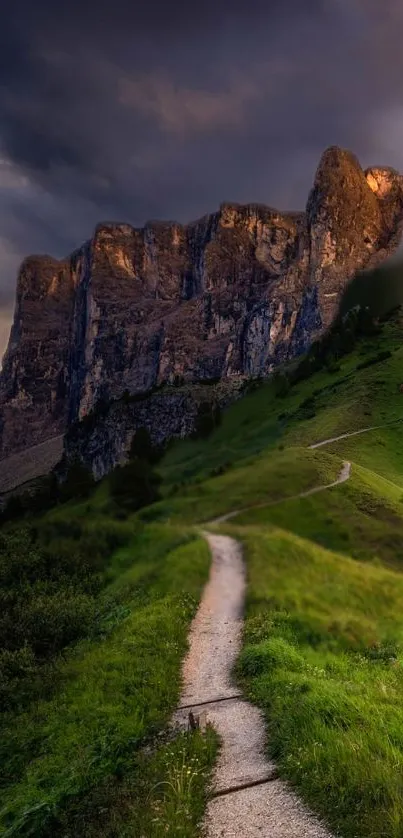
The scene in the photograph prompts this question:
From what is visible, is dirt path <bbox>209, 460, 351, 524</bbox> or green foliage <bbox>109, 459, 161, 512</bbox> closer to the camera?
dirt path <bbox>209, 460, 351, 524</bbox>

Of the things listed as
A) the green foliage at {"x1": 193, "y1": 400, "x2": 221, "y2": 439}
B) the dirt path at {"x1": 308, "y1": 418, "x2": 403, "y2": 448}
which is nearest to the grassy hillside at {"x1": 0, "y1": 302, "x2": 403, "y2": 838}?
the dirt path at {"x1": 308, "y1": 418, "x2": 403, "y2": 448}

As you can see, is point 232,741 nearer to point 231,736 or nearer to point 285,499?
point 231,736

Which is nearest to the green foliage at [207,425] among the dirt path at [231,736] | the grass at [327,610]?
the grass at [327,610]

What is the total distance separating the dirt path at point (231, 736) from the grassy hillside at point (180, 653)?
29 cm

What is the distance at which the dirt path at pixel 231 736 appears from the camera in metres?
7.72

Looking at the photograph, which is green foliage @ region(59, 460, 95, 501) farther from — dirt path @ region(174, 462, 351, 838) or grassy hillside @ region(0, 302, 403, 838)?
dirt path @ region(174, 462, 351, 838)

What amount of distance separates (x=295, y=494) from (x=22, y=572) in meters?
19.6

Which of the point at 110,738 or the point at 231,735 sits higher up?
the point at 231,735

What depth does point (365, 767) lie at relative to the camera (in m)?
7.97

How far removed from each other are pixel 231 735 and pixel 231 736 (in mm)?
47

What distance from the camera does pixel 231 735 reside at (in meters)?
11.0

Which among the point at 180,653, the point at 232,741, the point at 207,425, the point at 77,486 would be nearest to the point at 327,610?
the point at 180,653

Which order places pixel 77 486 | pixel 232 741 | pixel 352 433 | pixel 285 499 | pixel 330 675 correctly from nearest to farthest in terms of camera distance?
1. pixel 232 741
2. pixel 330 675
3. pixel 285 499
4. pixel 352 433
5. pixel 77 486

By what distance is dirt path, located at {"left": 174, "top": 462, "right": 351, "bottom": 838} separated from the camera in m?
7.72
